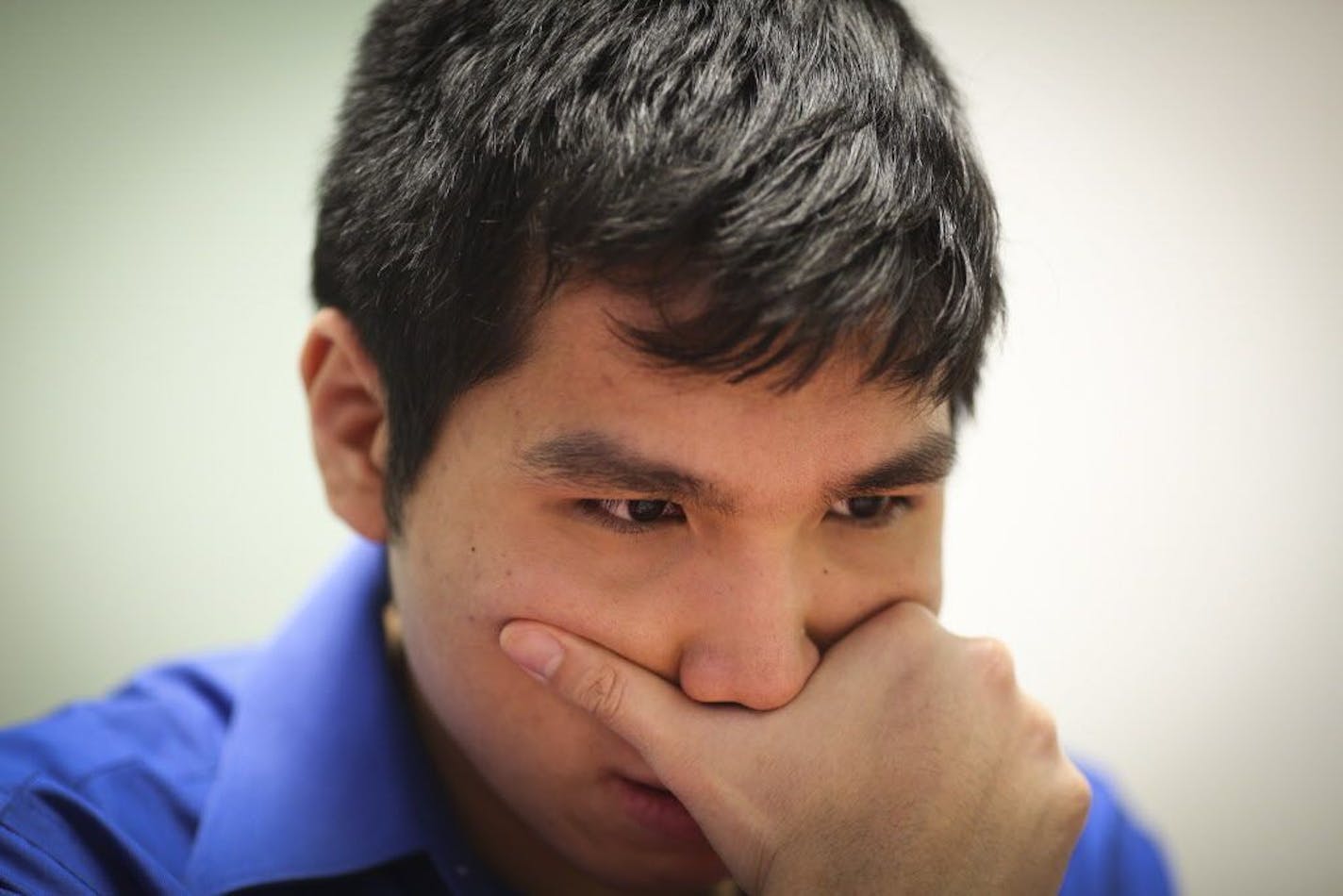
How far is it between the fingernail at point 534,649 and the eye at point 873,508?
30 centimetres

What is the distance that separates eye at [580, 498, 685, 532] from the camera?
3.28 feet

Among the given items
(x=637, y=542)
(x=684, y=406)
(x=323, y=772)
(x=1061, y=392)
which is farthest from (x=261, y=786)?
(x=1061, y=392)

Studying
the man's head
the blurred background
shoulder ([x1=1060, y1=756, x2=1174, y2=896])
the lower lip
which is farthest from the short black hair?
the blurred background

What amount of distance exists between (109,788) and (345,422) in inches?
17.4

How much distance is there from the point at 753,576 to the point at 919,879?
296 millimetres

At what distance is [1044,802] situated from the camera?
1.09 meters

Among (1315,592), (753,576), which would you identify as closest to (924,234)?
(753,576)

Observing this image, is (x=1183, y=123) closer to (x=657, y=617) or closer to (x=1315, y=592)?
(x=1315, y=592)

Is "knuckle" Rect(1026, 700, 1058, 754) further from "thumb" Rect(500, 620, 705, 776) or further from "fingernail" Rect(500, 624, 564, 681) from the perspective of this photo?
"fingernail" Rect(500, 624, 564, 681)

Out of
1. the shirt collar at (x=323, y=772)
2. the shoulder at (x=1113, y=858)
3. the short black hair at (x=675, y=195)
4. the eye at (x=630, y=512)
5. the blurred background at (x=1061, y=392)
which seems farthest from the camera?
the blurred background at (x=1061, y=392)

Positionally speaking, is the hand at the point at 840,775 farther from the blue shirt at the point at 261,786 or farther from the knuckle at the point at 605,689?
the blue shirt at the point at 261,786

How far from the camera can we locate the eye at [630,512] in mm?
1000

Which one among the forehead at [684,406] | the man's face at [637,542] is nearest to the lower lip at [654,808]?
the man's face at [637,542]

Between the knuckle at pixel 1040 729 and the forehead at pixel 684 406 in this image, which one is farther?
the knuckle at pixel 1040 729
